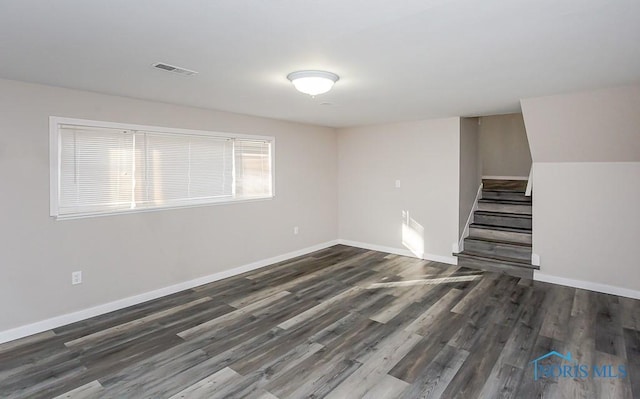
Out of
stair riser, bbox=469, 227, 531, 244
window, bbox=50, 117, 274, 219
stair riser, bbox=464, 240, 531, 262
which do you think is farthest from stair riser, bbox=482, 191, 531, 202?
window, bbox=50, 117, 274, 219

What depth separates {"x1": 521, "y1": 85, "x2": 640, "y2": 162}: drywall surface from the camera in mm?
3395

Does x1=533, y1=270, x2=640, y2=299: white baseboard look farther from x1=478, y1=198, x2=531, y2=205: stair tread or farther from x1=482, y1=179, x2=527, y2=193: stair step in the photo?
x1=482, y1=179, x2=527, y2=193: stair step

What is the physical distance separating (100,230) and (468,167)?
490 centimetres

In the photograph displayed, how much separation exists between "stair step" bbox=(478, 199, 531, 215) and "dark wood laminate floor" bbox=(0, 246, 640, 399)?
1460mm

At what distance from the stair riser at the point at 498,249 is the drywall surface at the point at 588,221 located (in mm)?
257

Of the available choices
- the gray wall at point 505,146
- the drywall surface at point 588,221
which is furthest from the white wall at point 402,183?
the gray wall at point 505,146

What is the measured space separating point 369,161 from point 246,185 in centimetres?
224

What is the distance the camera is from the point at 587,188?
4.13 m

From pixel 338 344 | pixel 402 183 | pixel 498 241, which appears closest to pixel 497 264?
pixel 498 241

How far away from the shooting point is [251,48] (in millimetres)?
2252

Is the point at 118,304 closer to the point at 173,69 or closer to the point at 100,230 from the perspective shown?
the point at 100,230

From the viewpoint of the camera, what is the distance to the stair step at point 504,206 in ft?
17.5

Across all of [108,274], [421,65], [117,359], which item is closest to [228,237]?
[108,274]

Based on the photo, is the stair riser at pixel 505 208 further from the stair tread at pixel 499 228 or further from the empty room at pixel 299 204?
the stair tread at pixel 499 228
